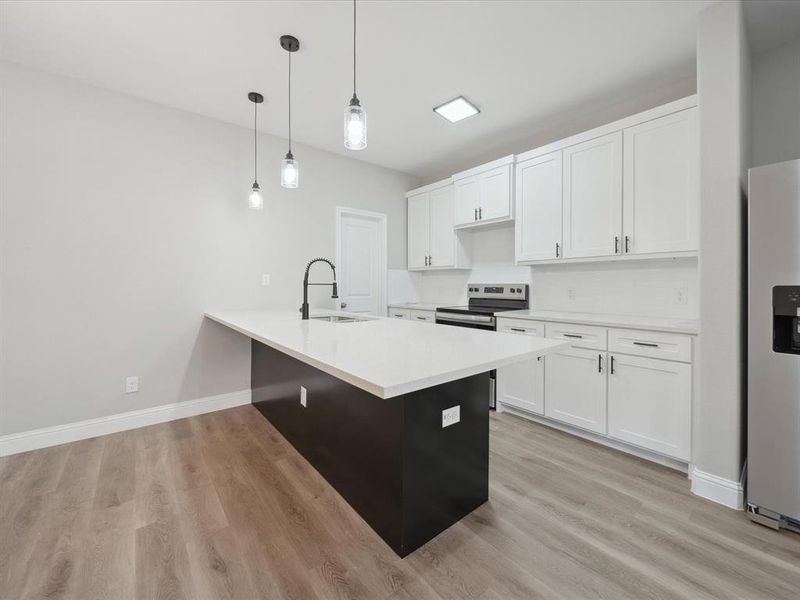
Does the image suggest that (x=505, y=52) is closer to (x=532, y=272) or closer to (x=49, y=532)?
(x=532, y=272)

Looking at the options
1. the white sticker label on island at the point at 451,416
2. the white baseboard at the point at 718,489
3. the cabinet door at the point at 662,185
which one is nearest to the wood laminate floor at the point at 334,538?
the white baseboard at the point at 718,489

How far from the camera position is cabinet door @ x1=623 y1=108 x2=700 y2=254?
2276 millimetres

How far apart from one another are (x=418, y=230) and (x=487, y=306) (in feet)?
4.60

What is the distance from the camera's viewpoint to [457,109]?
300cm

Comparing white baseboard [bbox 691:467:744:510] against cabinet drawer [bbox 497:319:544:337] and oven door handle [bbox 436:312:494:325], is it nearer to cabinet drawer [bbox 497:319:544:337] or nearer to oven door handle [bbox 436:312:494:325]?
cabinet drawer [bbox 497:319:544:337]

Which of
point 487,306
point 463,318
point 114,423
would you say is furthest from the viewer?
point 487,306

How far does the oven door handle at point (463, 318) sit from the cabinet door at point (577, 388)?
0.65m

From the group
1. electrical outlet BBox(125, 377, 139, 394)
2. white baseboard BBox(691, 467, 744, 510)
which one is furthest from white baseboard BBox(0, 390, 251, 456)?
white baseboard BBox(691, 467, 744, 510)

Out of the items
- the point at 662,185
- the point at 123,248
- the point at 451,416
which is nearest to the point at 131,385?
the point at 123,248

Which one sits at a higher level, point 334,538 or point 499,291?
→ point 499,291

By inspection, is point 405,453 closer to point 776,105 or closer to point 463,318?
point 463,318

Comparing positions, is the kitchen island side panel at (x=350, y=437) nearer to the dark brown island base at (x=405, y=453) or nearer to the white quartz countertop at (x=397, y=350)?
the dark brown island base at (x=405, y=453)

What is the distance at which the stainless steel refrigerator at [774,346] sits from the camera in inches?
64.4

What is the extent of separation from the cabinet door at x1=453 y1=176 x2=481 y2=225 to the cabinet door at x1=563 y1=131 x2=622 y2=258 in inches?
38.3
